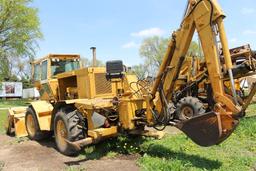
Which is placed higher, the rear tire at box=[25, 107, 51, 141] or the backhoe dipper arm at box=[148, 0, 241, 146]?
the backhoe dipper arm at box=[148, 0, 241, 146]

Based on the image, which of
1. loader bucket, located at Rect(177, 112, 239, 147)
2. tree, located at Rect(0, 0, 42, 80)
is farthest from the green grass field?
tree, located at Rect(0, 0, 42, 80)

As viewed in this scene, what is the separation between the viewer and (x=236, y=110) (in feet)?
18.7

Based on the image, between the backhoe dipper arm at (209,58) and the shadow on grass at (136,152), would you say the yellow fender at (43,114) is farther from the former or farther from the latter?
the backhoe dipper arm at (209,58)

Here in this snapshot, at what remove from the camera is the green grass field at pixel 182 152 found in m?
6.52

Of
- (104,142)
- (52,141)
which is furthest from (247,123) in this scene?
(52,141)

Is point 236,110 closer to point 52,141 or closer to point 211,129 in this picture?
point 211,129

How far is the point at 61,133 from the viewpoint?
8688 mm

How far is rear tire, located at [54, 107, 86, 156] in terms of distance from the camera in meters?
7.95

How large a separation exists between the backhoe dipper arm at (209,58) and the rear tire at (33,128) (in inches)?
191

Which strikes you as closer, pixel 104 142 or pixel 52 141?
pixel 104 142

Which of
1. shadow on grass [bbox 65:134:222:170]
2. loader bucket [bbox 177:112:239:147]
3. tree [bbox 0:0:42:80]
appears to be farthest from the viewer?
tree [bbox 0:0:42:80]

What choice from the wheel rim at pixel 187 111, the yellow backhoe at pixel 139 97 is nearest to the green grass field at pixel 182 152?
the yellow backhoe at pixel 139 97

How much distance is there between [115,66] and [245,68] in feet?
9.80

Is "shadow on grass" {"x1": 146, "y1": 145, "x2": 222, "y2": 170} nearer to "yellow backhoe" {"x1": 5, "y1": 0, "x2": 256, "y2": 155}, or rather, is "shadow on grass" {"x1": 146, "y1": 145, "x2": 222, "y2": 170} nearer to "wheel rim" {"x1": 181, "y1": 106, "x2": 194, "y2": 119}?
"yellow backhoe" {"x1": 5, "y1": 0, "x2": 256, "y2": 155}
